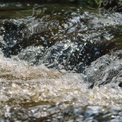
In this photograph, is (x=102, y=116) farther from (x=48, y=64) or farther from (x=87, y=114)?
(x=48, y=64)

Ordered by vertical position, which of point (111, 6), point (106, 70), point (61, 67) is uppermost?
point (111, 6)

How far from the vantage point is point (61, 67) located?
6410mm

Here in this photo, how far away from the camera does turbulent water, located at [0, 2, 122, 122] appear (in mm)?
3943

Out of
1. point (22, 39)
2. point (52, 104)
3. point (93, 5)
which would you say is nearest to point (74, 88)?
point (52, 104)

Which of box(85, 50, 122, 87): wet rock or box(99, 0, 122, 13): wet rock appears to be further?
box(99, 0, 122, 13): wet rock

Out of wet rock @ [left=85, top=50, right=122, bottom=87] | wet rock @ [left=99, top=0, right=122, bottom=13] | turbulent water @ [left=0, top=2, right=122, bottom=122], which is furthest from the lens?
wet rock @ [left=99, top=0, right=122, bottom=13]

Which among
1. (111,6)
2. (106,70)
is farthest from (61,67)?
(111,6)

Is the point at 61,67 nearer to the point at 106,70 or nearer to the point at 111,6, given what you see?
the point at 106,70

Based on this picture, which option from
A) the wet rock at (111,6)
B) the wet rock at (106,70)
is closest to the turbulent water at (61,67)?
the wet rock at (106,70)

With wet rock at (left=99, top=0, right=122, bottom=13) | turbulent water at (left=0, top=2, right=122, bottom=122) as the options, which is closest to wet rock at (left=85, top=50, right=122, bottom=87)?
turbulent water at (left=0, top=2, right=122, bottom=122)

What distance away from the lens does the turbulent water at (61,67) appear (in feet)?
12.9

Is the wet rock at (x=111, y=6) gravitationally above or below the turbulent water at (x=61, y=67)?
above

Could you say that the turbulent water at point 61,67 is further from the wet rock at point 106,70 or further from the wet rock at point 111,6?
the wet rock at point 111,6

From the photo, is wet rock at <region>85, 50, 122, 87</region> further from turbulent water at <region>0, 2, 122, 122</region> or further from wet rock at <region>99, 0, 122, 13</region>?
wet rock at <region>99, 0, 122, 13</region>
